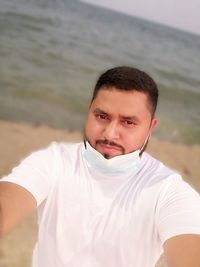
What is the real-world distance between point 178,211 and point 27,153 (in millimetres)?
3854

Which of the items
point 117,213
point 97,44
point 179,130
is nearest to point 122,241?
point 117,213

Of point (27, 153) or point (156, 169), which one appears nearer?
point (156, 169)

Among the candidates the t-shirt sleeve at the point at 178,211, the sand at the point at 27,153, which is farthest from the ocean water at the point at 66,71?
the t-shirt sleeve at the point at 178,211

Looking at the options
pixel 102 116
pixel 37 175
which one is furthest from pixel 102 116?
pixel 37 175

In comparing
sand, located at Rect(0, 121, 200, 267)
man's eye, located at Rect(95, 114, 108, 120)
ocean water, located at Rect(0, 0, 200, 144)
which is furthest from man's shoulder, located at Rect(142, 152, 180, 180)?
ocean water, located at Rect(0, 0, 200, 144)

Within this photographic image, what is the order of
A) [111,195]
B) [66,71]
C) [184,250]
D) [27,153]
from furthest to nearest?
[66,71] < [27,153] < [111,195] < [184,250]

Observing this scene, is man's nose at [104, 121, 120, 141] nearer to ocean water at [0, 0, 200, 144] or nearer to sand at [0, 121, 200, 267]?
sand at [0, 121, 200, 267]

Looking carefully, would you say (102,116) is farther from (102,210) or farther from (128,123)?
(102,210)

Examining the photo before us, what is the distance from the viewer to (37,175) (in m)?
1.10

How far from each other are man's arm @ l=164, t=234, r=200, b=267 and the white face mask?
0.22 metres

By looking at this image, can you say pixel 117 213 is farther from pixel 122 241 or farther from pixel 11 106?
pixel 11 106

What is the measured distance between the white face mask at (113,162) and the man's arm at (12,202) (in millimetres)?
178

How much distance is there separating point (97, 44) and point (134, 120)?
1505 cm

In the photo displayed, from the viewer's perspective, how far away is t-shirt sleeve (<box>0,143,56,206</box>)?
1089 millimetres
